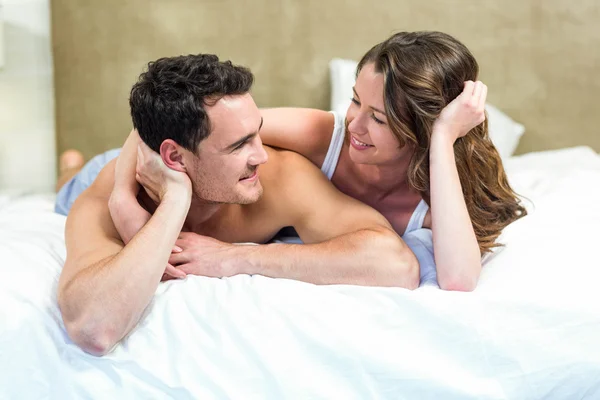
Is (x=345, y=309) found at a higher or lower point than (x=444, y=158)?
lower

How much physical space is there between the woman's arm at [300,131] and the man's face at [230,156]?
245mm

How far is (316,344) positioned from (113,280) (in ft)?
1.36

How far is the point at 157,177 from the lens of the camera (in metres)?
1.62

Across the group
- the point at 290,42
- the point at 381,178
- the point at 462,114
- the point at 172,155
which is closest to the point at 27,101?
the point at 290,42

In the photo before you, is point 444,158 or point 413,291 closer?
point 413,291

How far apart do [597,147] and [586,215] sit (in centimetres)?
136

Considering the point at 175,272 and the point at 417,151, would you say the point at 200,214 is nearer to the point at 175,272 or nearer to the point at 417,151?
the point at 175,272

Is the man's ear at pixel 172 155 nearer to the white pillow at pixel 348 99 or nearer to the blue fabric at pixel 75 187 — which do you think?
the blue fabric at pixel 75 187

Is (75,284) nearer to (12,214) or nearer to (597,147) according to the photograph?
(12,214)

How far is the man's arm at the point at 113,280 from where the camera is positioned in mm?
1380

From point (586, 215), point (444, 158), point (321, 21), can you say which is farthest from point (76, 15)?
point (586, 215)

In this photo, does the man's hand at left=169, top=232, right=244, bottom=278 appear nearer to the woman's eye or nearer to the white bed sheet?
the white bed sheet

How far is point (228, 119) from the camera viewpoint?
1568mm

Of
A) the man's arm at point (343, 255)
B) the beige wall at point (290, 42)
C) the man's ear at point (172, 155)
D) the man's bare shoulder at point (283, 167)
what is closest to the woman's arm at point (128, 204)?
the man's ear at point (172, 155)
